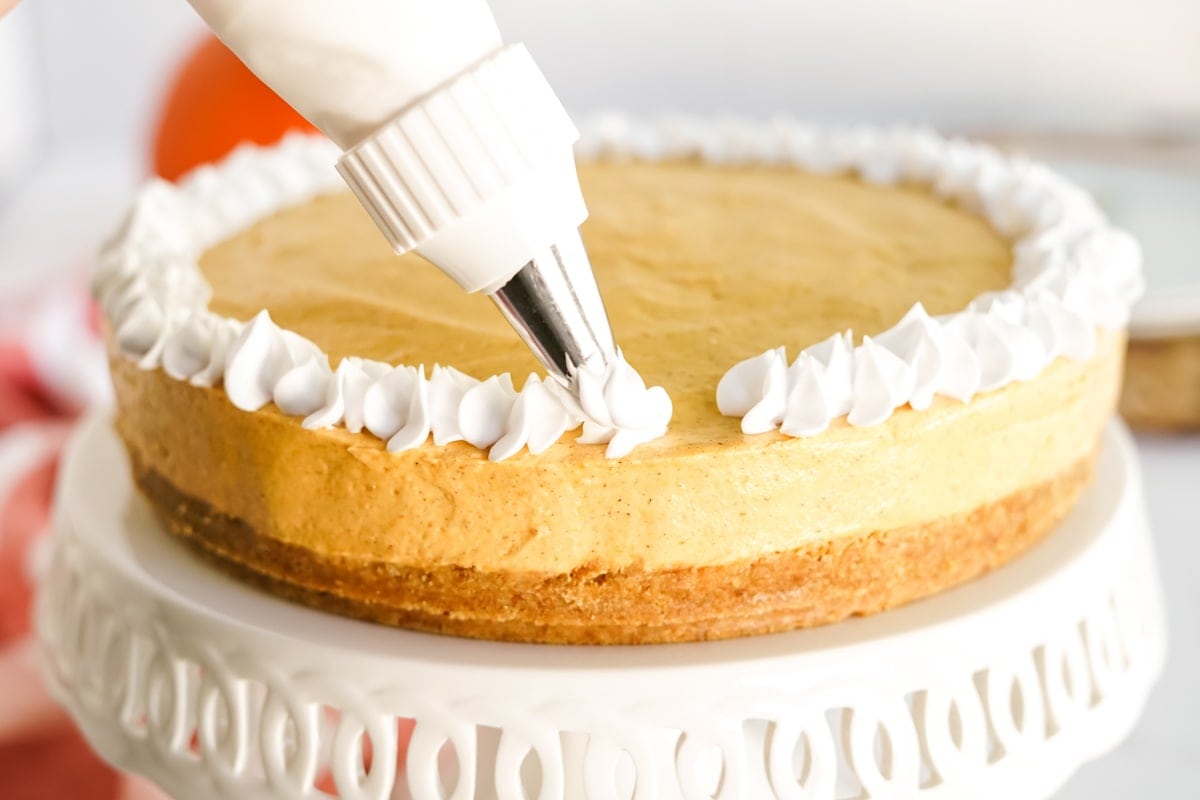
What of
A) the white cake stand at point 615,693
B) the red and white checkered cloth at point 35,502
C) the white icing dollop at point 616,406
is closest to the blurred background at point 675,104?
the red and white checkered cloth at point 35,502

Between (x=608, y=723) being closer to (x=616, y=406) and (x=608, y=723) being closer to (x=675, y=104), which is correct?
(x=616, y=406)

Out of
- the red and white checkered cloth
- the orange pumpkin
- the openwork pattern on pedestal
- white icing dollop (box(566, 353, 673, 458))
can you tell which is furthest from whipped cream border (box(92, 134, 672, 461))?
the orange pumpkin

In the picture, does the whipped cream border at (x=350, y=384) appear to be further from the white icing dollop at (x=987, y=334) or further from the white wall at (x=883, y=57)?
the white wall at (x=883, y=57)

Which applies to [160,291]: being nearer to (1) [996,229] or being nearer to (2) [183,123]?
(1) [996,229]

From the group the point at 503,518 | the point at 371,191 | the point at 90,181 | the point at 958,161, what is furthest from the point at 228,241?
the point at 90,181

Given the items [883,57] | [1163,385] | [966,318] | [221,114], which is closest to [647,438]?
[966,318]
